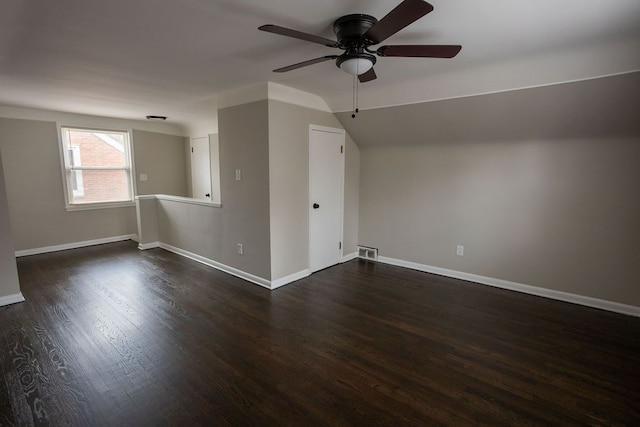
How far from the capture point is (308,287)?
3.63m

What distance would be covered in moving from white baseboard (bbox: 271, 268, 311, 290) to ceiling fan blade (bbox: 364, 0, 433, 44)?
2.70 meters

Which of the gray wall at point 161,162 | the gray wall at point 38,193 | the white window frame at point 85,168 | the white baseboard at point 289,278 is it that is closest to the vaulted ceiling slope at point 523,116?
the white baseboard at point 289,278

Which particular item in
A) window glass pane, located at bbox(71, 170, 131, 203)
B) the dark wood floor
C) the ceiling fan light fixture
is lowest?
the dark wood floor

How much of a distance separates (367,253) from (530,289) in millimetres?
2095

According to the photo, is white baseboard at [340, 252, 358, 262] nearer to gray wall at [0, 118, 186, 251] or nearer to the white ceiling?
the white ceiling

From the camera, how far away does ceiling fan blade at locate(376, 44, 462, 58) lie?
1807 millimetres

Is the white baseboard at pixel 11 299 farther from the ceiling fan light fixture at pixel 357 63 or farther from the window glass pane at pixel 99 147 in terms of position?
the ceiling fan light fixture at pixel 357 63

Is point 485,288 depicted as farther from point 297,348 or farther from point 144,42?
point 144,42

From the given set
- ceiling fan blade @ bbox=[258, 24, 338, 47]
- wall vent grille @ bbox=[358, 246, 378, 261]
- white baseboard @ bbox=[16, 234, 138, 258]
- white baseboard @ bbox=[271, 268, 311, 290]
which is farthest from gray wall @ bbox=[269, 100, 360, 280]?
white baseboard @ bbox=[16, 234, 138, 258]

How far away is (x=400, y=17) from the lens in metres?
1.47

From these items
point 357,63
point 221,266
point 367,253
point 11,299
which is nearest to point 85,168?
point 11,299

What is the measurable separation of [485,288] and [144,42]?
410 cm

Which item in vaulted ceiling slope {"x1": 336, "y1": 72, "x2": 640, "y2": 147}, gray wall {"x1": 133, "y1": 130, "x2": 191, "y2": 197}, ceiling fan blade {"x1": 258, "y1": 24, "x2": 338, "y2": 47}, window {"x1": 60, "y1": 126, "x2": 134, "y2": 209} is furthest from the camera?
gray wall {"x1": 133, "y1": 130, "x2": 191, "y2": 197}

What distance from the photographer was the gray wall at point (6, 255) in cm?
302
